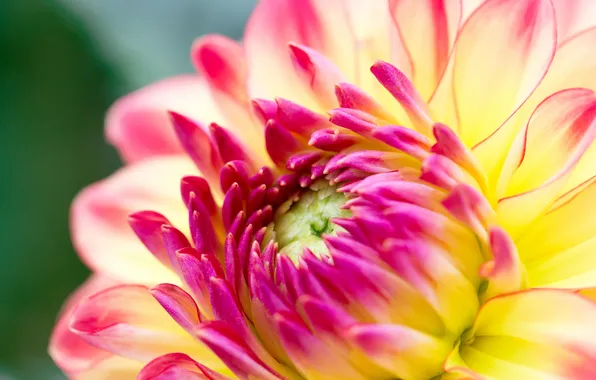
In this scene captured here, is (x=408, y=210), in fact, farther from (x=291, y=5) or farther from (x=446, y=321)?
(x=291, y=5)

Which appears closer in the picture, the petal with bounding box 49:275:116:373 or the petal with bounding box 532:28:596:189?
the petal with bounding box 532:28:596:189

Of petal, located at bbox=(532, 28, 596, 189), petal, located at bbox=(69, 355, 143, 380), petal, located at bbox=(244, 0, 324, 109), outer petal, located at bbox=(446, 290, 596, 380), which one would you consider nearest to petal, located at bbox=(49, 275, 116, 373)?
petal, located at bbox=(69, 355, 143, 380)

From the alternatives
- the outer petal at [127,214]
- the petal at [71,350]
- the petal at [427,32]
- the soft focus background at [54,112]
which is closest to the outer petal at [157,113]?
the outer petal at [127,214]

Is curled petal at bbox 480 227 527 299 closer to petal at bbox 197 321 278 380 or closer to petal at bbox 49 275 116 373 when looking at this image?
petal at bbox 197 321 278 380

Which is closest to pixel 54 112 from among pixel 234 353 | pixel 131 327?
pixel 131 327

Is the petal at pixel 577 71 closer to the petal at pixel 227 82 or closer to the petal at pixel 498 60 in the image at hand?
the petal at pixel 498 60

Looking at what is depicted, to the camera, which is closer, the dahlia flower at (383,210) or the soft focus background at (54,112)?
the dahlia flower at (383,210)
